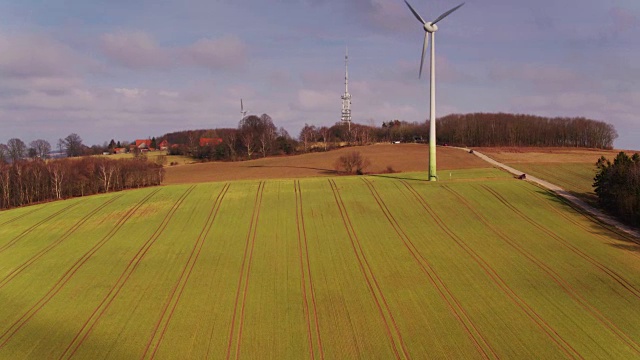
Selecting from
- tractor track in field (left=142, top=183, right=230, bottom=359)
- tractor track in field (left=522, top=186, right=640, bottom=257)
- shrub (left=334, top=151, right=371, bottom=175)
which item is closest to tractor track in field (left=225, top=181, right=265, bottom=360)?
tractor track in field (left=142, top=183, right=230, bottom=359)

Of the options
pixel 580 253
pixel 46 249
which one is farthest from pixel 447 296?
pixel 46 249

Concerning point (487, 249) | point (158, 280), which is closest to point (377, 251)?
point (487, 249)

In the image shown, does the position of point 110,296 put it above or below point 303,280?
below

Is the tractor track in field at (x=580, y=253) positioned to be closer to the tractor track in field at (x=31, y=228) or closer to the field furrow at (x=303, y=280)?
the field furrow at (x=303, y=280)

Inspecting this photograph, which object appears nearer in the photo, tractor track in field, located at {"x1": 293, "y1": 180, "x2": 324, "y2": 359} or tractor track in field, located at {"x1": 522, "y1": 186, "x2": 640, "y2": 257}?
tractor track in field, located at {"x1": 293, "y1": 180, "x2": 324, "y2": 359}

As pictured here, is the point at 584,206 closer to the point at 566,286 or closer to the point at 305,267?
the point at 566,286

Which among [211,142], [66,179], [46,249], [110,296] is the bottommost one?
[110,296]

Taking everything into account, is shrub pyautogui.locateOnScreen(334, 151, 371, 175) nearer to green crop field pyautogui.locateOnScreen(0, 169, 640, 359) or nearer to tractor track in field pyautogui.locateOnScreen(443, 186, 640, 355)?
green crop field pyautogui.locateOnScreen(0, 169, 640, 359)
